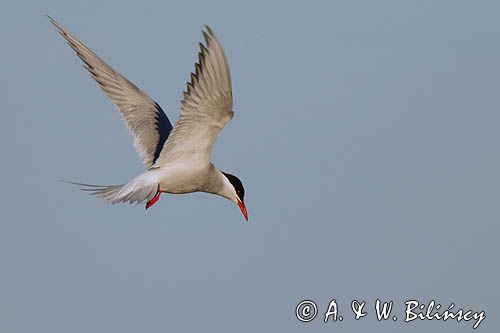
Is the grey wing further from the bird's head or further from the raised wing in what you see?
the raised wing

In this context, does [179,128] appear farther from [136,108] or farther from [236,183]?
[136,108]

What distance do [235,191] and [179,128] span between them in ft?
6.03

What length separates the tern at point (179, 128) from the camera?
10520mm

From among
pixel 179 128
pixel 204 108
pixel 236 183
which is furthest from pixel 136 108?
pixel 204 108

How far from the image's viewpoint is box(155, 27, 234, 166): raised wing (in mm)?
10258

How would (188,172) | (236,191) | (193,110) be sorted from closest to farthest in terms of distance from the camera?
(193,110)
(188,172)
(236,191)

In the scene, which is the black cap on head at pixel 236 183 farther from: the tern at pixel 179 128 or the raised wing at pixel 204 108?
the raised wing at pixel 204 108

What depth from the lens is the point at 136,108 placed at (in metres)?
14.2

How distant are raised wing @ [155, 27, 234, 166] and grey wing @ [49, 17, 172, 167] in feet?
5.70

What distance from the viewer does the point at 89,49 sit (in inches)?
529

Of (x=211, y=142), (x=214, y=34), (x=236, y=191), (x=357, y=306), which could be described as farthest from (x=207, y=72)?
(x=357, y=306)

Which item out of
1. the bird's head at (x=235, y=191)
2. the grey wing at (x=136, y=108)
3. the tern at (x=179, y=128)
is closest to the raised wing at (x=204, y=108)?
the tern at (x=179, y=128)

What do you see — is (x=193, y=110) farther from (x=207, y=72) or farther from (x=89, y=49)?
(x=89, y=49)

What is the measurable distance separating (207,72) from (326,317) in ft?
13.2
